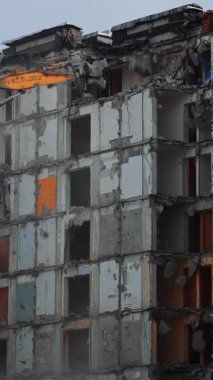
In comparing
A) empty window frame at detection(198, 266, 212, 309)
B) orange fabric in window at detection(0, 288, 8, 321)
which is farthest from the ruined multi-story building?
orange fabric in window at detection(0, 288, 8, 321)

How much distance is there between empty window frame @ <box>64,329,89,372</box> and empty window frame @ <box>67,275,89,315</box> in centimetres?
105

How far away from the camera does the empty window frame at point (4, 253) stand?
6347 cm

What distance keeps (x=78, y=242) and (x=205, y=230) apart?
678cm

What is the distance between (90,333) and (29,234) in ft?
21.1

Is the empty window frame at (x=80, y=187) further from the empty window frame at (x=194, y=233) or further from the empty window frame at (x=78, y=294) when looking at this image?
the empty window frame at (x=194, y=233)

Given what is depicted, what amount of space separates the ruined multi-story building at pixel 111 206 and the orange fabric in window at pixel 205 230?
0.05 m

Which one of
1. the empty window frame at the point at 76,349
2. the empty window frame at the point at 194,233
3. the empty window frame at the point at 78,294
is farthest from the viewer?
the empty window frame at the point at 78,294

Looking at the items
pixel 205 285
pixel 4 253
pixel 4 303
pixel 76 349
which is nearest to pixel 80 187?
pixel 4 253

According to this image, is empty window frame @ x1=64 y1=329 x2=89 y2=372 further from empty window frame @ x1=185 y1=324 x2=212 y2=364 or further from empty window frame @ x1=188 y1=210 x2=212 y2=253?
empty window frame @ x1=188 y1=210 x2=212 y2=253

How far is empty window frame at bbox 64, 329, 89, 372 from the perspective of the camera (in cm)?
5959

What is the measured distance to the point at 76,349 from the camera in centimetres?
6028

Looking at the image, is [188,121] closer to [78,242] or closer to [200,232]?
[200,232]

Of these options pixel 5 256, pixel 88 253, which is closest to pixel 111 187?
pixel 88 253

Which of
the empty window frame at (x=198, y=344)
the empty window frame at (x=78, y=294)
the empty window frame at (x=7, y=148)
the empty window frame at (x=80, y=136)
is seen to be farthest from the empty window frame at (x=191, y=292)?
the empty window frame at (x=7, y=148)
